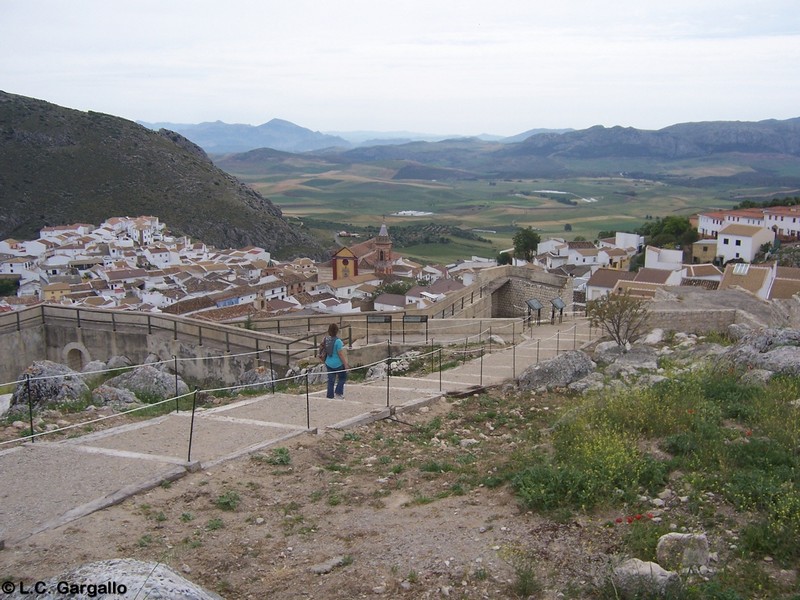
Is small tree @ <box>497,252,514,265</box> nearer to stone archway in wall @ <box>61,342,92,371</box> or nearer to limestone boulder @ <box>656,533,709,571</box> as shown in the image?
stone archway in wall @ <box>61,342,92,371</box>

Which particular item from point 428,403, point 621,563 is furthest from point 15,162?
point 621,563

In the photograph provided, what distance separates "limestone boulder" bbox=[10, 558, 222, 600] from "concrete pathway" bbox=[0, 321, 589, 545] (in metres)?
1.89

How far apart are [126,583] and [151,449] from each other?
423 centimetres

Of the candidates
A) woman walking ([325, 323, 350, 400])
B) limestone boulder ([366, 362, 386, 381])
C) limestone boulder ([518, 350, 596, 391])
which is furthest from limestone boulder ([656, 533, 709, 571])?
limestone boulder ([366, 362, 386, 381])

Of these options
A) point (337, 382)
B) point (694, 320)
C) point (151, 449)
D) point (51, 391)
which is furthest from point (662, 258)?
point (151, 449)

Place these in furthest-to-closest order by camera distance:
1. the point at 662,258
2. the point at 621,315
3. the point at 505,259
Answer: the point at 505,259 < the point at 662,258 < the point at 621,315

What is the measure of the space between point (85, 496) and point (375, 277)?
225 feet

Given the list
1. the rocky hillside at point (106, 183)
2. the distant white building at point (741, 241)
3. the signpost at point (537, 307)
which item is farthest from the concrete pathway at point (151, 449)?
the rocky hillside at point (106, 183)

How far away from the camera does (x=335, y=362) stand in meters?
11.3

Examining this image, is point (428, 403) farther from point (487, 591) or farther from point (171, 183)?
point (171, 183)

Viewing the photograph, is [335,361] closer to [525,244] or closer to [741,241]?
[741,241]

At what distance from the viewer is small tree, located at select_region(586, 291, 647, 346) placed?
17.0 metres

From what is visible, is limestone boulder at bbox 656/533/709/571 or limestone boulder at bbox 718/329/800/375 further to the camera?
limestone boulder at bbox 718/329/800/375

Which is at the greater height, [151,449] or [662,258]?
[151,449]
